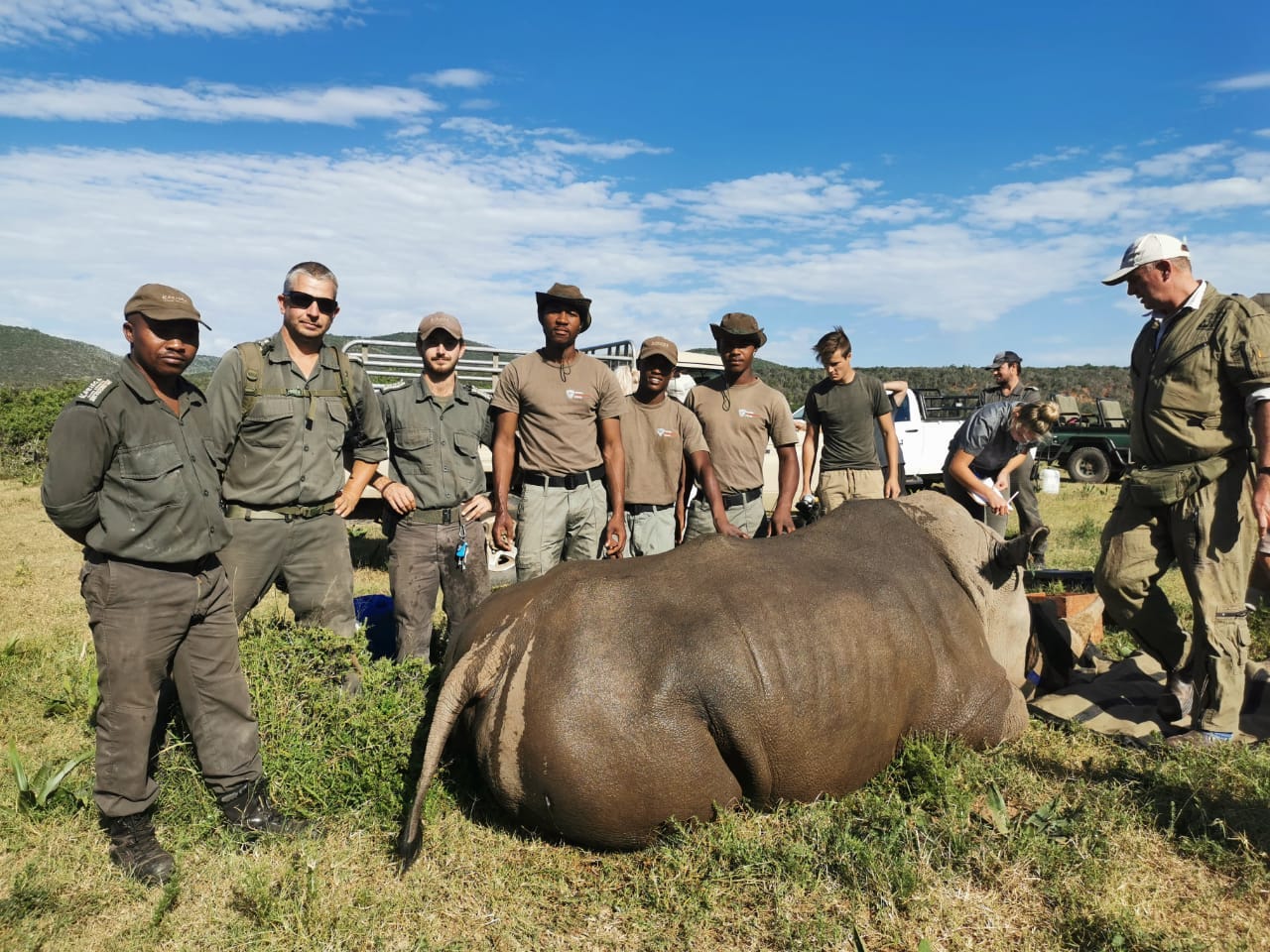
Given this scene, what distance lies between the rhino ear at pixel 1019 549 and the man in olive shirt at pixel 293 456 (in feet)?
10.5

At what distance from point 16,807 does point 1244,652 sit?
564cm

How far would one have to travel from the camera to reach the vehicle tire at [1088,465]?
709 inches

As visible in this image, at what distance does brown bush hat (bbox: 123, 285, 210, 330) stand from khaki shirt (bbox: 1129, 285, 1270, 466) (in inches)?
180

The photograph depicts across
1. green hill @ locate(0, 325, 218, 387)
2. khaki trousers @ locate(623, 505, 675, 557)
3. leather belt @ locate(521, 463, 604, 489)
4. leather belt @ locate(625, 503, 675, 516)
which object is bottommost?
khaki trousers @ locate(623, 505, 675, 557)

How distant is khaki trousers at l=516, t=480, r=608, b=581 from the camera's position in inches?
202

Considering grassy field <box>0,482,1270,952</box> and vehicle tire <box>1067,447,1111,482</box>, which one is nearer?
grassy field <box>0,482,1270,952</box>

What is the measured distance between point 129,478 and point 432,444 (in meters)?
1.91

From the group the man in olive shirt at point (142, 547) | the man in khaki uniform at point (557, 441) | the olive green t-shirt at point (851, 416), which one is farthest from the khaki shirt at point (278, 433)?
the olive green t-shirt at point (851, 416)

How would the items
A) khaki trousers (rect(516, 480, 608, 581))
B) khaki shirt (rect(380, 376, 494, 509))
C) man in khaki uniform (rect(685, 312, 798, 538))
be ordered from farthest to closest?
man in khaki uniform (rect(685, 312, 798, 538)) < khaki trousers (rect(516, 480, 608, 581)) < khaki shirt (rect(380, 376, 494, 509))

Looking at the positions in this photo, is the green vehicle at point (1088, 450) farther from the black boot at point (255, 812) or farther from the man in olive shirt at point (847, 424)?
the black boot at point (255, 812)

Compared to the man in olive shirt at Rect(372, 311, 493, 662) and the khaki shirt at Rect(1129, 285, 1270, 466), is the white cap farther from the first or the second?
the man in olive shirt at Rect(372, 311, 493, 662)

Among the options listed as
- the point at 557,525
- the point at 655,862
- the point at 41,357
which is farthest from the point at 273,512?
the point at 41,357

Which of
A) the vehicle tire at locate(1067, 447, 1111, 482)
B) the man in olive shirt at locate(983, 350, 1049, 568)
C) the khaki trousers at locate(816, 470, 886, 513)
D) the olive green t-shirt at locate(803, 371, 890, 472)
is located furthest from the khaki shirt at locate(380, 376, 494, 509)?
the vehicle tire at locate(1067, 447, 1111, 482)

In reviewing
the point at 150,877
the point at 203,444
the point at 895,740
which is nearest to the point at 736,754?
the point at 895,740
